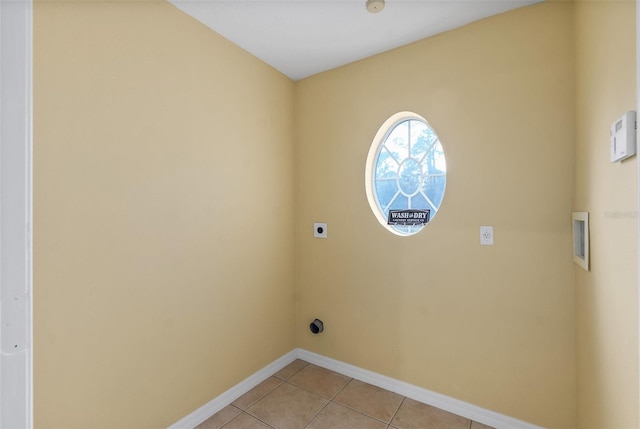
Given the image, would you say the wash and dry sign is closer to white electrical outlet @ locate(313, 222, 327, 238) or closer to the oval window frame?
the oval window frame

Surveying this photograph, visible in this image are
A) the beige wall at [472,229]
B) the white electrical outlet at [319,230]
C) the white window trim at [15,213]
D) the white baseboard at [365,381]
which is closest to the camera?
the white window trim at [15,213]

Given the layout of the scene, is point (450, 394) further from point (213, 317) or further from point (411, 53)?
point (411, 53)

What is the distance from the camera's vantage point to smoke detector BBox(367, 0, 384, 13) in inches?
67.4

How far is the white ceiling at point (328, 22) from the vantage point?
1.75 meters

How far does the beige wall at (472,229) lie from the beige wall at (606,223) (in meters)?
0.12

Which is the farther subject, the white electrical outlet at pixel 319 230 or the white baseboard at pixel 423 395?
the white electrical outlet at pixel 319 230

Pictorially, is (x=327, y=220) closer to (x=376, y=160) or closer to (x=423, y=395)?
(x=376, y=160)

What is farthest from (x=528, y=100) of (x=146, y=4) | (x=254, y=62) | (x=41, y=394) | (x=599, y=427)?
(x=41, y=394)

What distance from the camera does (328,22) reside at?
190 cm

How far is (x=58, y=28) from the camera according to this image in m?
1.31

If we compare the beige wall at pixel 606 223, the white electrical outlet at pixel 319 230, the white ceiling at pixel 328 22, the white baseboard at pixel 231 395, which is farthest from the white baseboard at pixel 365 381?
the white ceiling at pixel 328 22

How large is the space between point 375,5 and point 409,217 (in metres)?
1.39

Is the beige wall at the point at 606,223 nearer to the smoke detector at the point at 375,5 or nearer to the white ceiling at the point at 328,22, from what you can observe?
the white ceiling at the point at 328,22

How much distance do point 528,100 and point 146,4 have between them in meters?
2.22
